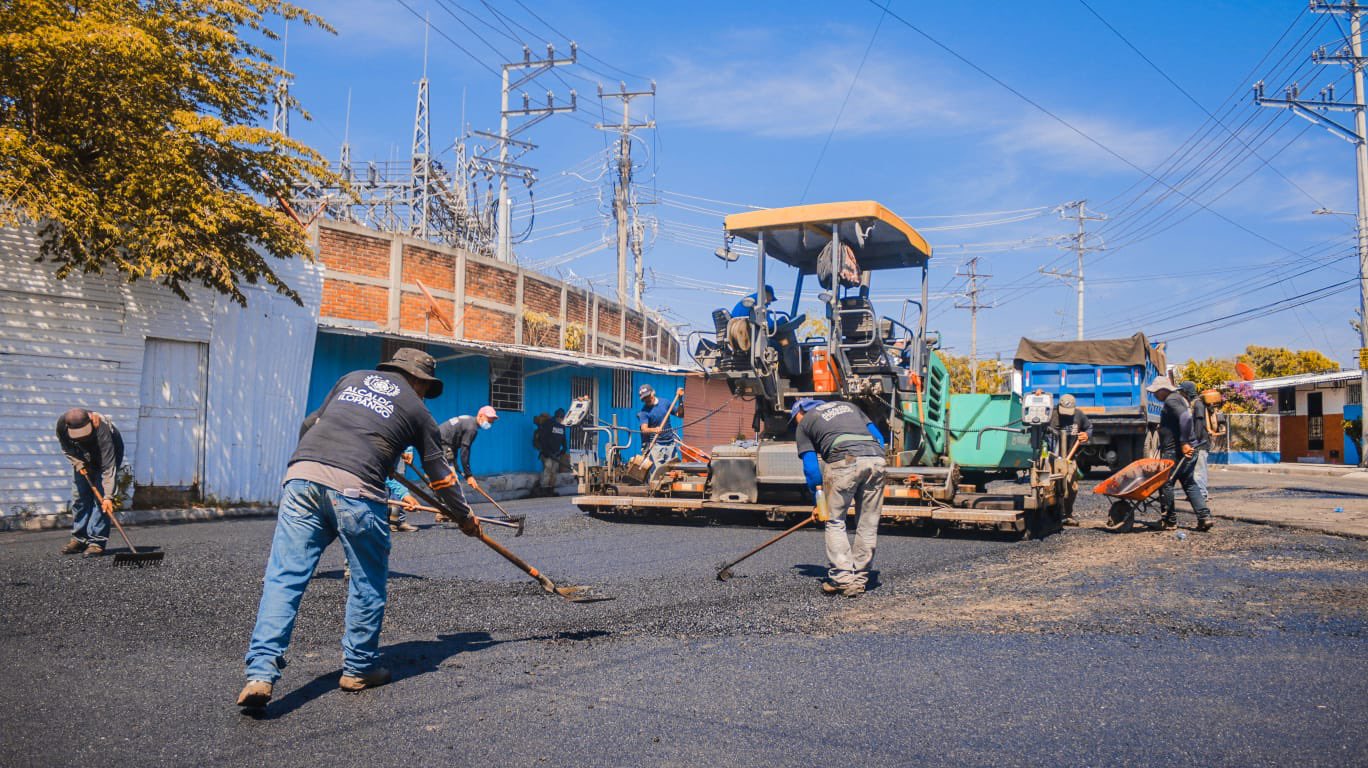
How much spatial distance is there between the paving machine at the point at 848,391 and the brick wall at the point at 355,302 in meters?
11.1

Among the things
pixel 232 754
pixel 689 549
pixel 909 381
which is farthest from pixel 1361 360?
pixel 232 754

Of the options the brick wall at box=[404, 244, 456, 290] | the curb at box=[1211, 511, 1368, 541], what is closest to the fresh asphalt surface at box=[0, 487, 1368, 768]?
the curb at box=[1211, 511, 1368, 541]

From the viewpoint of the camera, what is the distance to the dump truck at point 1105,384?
59.5 ft

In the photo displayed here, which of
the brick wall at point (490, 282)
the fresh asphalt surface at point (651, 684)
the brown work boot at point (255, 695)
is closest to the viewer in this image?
the fresh asphalt surface at point (651, 684)

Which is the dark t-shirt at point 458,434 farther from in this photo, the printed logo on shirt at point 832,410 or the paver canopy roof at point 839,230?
the printed logo on shirt at point 832,410

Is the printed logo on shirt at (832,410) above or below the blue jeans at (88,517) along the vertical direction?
above

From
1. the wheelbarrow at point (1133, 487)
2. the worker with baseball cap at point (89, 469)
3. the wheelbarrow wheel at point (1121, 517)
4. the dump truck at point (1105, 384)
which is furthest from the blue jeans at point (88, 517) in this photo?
the dump truck at point (1105, 384)

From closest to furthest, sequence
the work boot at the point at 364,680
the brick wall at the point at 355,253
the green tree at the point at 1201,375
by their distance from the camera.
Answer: the work boot at the point at 364,680 < the brick wall at the point at 355,253 < the green tree at the point at 1201,375

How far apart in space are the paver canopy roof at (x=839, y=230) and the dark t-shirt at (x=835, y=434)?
2.89m

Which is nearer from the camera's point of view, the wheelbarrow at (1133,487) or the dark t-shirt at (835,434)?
the dark t-shirt at (835,434)

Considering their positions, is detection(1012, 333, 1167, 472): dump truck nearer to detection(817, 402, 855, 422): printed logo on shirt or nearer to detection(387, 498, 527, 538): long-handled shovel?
detection(817, 402, 855, 422): printed logo on shirt

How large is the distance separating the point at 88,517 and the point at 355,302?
12571 mm

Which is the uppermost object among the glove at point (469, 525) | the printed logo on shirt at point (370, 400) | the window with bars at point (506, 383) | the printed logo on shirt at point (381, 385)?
the window with bars at point (506, 383)

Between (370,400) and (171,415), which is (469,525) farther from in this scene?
(171,415)
